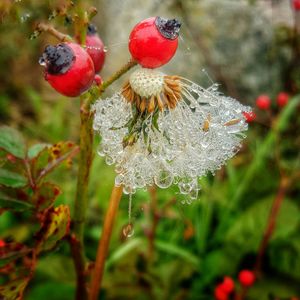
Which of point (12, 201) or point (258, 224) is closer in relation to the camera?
point (12, 201)

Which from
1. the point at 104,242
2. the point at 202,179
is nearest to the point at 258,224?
the point at 202,179

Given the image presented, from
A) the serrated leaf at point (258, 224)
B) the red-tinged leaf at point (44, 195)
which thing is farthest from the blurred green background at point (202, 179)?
the red-tinged leaf at point (44, 195)

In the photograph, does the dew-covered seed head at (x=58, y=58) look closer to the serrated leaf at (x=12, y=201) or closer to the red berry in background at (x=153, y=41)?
the red berry in background at (x=153, y=41)

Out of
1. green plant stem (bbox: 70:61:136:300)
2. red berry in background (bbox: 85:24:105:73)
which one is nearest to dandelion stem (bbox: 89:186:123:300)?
green plant stem (bbox: 70:61:136:300)

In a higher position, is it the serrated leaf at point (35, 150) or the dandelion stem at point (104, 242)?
the serrated leaf at point (35, 150)

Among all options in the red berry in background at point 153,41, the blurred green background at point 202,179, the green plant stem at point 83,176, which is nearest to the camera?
the red berry in background at point 153,41

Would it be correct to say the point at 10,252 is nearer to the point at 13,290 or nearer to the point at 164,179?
the point at 13,290
